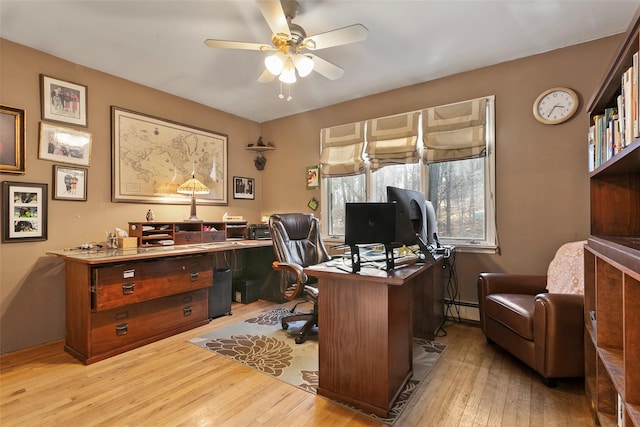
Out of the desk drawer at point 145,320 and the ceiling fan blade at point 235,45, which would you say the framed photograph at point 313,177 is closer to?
the desk drawer at point 145,320

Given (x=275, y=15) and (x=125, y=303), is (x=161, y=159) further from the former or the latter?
(x=275, y=15)

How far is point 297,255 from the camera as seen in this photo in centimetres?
304

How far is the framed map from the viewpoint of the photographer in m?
3.23

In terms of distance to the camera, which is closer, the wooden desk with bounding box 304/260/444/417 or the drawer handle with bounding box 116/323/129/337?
the wooden desk with bounding box 304/260/444/417

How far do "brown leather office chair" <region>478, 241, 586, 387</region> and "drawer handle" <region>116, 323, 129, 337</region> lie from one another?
9.95ft

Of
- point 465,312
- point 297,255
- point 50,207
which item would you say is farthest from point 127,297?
point 465,312

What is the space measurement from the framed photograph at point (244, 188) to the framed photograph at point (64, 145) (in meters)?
1.83

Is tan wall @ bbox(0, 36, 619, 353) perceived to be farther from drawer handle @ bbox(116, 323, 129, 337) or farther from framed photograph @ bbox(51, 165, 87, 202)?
drawer handle @ bbox(116, 323, 129, 337)

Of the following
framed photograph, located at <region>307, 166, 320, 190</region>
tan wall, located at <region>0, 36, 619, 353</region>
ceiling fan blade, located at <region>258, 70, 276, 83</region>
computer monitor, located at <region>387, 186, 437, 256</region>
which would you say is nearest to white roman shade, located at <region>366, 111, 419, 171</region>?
tan wall, located at <region>0, 36, 619, 353</region>

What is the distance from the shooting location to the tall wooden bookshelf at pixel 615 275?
3.28 feet

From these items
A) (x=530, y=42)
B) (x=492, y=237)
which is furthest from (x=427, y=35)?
(x=492, y=237)

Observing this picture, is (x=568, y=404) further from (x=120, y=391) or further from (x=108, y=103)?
(x=108, y=103)

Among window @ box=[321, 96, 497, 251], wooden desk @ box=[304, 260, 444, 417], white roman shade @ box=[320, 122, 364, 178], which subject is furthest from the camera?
white roman shade @ box=[320, 122, 364, 178]

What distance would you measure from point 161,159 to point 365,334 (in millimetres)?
3125
